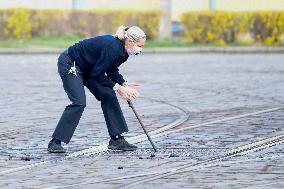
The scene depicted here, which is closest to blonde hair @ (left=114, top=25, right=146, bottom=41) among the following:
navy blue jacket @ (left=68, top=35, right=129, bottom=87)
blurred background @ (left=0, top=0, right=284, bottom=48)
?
navy blue jacket @ (left=68, top=35, right=129, bottom=87)

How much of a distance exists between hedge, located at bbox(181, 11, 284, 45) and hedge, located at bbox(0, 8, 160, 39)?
142cm

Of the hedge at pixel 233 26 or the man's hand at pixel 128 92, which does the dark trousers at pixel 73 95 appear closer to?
the man's hand at pixel 128 92

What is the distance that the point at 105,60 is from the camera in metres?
11.1

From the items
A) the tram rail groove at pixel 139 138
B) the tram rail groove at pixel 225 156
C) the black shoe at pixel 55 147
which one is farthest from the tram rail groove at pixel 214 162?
the black shoe at pixel 55 147

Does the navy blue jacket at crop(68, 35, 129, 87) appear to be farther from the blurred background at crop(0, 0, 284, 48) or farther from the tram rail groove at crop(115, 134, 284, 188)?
the blurred background at crop(0, 0, 284, 48)

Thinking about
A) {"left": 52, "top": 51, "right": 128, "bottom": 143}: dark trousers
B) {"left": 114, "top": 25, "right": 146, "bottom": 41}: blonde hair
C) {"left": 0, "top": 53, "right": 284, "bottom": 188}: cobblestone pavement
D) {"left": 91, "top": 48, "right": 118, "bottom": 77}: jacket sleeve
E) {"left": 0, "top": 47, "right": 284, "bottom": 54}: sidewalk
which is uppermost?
{"left": 114, "top": 25, "right": 146, "bottom": 41}: blonde hair

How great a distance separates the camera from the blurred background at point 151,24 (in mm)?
35375

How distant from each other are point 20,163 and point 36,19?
26.6m

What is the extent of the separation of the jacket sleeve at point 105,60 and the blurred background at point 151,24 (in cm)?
2258

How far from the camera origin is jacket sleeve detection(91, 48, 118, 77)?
1111 cm

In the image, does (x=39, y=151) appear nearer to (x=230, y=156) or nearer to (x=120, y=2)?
(x=230, y=156)

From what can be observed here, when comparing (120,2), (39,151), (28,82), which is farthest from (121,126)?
(120,2)

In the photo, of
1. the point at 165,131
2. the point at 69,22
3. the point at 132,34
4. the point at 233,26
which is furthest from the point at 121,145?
the point at 69,22

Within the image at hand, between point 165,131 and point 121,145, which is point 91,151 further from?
point 165,131
